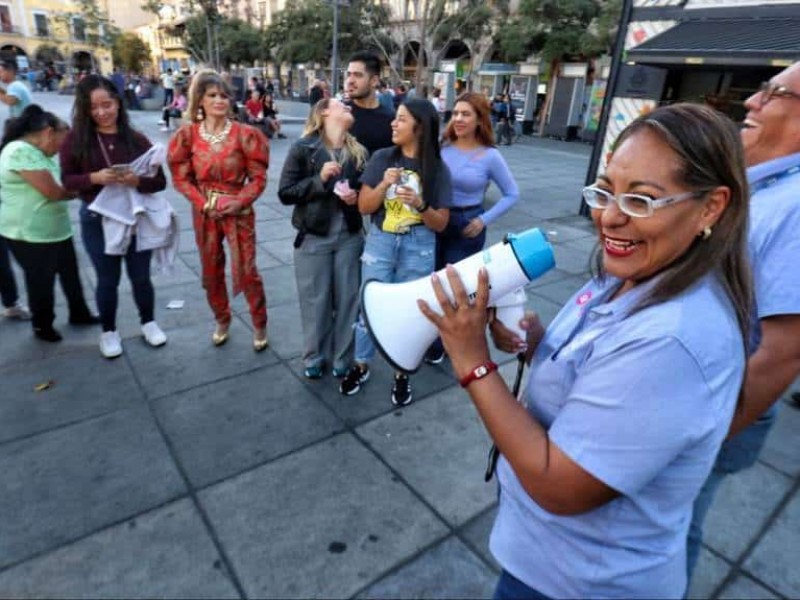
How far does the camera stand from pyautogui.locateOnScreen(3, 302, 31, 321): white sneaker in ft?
13.5

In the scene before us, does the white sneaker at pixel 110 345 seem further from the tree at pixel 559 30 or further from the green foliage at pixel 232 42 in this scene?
the green foliage at pixel 232 42

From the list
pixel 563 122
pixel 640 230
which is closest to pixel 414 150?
pixel 640 230

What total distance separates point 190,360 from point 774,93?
3.58 metres

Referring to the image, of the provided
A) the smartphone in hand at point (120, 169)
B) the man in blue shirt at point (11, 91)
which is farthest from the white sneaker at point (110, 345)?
the man in blue shirt at point (11, 91)

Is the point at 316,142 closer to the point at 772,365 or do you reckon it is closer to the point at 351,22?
the point at 772,365

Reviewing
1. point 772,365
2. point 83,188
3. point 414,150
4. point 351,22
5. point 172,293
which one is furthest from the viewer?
point 351,22

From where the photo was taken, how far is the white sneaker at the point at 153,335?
376 centimetres

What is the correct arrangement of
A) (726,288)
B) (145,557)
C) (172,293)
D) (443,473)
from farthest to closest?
(172,293)
(443,473)
(145,557)
(726,288)

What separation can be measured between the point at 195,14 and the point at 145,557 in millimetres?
39218

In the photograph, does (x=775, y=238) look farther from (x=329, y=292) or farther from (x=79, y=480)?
(x=79, y=480)

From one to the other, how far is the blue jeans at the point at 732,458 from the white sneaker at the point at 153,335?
354 centimetres

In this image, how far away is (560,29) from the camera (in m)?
20.0

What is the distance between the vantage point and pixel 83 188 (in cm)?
321

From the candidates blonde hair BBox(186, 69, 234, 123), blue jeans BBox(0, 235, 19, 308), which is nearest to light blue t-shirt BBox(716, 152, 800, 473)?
blonde hair BBox(186, 69, 234, 123)
